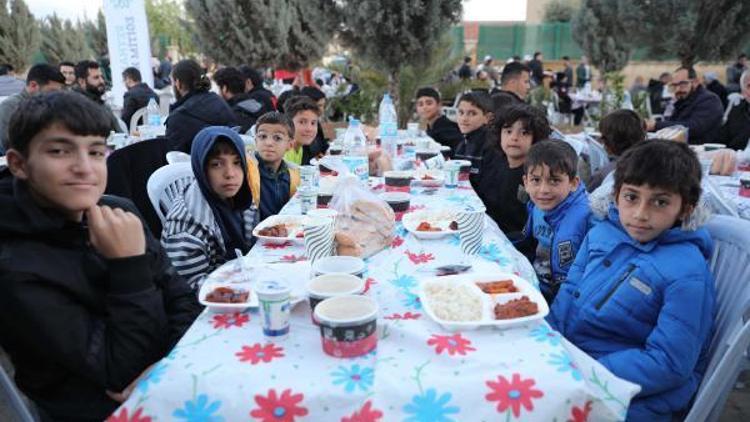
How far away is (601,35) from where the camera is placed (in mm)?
16531

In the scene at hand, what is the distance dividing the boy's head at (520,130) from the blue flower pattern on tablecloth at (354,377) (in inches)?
95.2

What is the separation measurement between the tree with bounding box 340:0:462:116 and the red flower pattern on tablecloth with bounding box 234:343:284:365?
740 cm

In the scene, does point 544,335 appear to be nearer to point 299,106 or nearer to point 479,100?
point 479,100

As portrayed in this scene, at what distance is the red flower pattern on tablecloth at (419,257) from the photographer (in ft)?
6.88

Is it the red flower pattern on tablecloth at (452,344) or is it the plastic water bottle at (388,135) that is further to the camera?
the plastic water bottle at (388,135)

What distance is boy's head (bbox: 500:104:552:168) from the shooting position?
3.36 m

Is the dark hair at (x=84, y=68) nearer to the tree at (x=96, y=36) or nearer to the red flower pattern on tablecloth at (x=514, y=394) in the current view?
the red flower pattern on tablecloth at (x=514, y=394)

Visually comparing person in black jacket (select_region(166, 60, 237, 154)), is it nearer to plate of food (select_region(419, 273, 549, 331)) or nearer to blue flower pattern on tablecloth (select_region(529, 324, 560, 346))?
plate of food (select_region(419, 273, 549, 331))

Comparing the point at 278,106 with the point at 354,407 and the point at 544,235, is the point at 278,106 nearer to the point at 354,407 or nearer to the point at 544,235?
the point at 544,235

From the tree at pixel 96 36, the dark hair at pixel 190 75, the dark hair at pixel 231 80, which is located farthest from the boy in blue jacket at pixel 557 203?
the tree at pixel 96 36

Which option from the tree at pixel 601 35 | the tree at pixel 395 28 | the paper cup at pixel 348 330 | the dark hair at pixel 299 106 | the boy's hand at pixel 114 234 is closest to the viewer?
the paper cup at pixel 348 330

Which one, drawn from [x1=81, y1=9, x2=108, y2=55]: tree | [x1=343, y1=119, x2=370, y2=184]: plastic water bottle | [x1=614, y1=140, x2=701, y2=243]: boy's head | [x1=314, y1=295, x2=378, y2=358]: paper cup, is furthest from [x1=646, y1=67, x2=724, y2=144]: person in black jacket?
[x1=81, y1=9, x2=108, y2=55]: tree

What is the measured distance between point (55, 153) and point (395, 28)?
24.2 ft

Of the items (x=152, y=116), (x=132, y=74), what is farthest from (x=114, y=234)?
(x=132, y=74)
